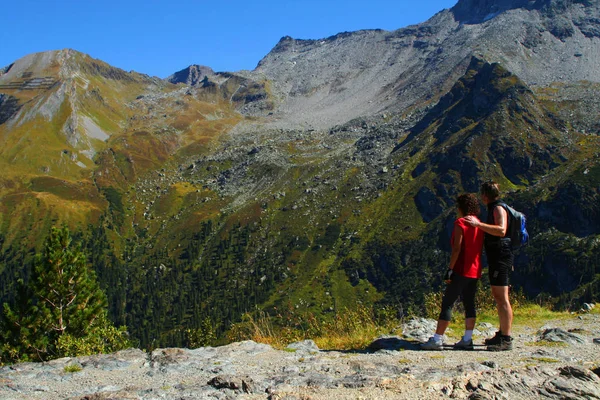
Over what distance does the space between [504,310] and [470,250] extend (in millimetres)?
1644

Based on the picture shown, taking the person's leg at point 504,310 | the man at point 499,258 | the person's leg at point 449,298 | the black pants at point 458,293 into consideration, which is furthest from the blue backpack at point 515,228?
the person's leg at point 449,298

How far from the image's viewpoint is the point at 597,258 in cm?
19075

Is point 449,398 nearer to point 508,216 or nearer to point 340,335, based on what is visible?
point 508,216

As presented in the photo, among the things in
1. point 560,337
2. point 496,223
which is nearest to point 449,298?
point 496,223

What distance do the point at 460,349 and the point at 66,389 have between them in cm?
885

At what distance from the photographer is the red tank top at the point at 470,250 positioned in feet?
36.9

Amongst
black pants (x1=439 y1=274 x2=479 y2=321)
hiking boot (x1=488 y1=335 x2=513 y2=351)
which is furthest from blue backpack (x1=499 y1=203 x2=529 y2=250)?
hiking boot (x1=488 y1=335 x2=513 y2=351)

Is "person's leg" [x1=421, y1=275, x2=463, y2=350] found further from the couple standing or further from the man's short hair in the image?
the man's short hair

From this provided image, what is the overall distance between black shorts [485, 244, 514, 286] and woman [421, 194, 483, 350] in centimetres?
32

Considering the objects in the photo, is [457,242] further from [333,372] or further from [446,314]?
[333,372]

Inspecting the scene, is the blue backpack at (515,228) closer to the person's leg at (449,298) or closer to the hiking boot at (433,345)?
the person's leg at (449,298)

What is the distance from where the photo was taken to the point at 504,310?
11203mm

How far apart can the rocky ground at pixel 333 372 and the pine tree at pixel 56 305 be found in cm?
1911

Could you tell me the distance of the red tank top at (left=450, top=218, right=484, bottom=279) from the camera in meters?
11.2
